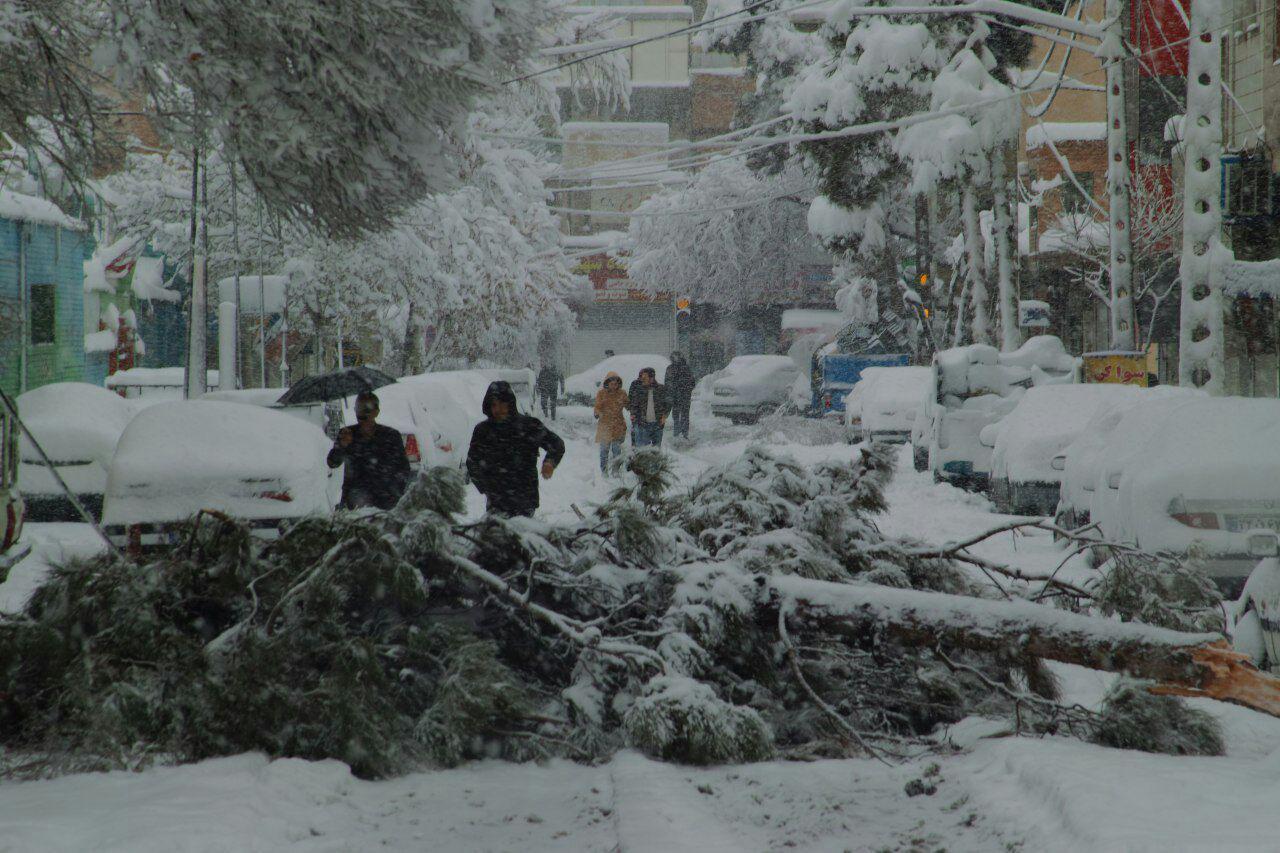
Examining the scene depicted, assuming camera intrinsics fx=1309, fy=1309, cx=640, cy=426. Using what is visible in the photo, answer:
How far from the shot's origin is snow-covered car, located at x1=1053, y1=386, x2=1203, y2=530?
36.2 ft

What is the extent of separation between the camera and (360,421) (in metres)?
9.83

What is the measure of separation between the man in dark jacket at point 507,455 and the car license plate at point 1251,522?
178 inches

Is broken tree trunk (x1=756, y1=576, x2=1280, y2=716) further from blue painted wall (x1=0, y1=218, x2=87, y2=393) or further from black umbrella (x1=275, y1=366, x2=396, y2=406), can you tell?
blue painted wall (x1=0, y1=218, x2=87, y2=393)

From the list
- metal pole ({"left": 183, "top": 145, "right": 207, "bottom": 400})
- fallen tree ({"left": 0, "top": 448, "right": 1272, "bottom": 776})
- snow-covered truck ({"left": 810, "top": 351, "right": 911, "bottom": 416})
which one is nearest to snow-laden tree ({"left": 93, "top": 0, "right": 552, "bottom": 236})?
fallen tree ({"left": 0, "top": 448, "right": 1272, "bottom": 776})

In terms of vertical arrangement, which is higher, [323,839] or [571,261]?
[571,261]

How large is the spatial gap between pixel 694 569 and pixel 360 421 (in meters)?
4.43

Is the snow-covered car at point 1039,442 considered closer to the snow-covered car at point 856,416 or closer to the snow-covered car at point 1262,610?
the snow-covered car at point 1262,610

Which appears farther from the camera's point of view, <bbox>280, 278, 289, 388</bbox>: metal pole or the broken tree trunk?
<bbox>280, 278, 289, 388</bbox>: metal pole

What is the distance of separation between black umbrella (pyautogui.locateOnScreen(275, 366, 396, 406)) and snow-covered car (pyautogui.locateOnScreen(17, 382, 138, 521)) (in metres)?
2.12

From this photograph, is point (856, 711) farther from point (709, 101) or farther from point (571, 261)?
point (709, 101)

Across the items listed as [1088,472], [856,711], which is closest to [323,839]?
[856,711]

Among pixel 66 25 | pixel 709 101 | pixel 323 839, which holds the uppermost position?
pixel 709 101

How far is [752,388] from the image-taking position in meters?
37.0

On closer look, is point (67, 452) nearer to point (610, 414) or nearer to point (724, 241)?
point (610, 414)
